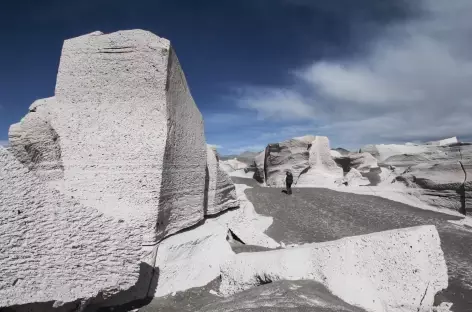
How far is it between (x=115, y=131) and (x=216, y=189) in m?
2.78

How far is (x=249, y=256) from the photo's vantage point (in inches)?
154

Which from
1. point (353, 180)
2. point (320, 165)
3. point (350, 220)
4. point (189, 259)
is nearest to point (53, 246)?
point (189, 259)


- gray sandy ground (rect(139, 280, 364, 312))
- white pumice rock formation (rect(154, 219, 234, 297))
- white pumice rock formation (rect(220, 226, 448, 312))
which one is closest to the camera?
gray sandy ground (rect(139, 280, 364, 312))

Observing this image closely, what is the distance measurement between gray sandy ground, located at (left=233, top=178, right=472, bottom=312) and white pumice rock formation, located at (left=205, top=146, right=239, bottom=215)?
1.23 meters

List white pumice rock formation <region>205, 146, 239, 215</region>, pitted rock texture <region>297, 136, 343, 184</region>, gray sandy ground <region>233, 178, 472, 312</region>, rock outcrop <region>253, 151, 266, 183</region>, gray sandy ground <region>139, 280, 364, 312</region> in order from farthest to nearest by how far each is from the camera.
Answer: rock outcrop <region>253, 151, 266, 183</region>, pitted rock texture <region>297, 136, 343, 184</region>, white pumice rock formation <region>205, 146, 239, 215</region>, gray sandy ground <region>233, 178, 472, 312</region>, gray sandy ground <region>139, 280, 364, 312</region>

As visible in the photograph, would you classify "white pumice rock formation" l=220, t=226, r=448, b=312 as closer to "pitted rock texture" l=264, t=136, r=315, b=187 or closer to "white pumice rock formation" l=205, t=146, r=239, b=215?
"white pumice rock formation" l=205, t=146, r=239, b=215

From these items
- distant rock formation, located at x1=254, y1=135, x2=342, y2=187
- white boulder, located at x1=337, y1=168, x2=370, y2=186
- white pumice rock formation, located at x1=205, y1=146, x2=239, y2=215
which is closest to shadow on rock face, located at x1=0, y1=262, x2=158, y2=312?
white pumice rock formation, located at x1=205, y1=146, x2=239, y2=215

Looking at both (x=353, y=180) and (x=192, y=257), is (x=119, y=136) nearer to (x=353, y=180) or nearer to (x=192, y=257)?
(x=192, y=257)

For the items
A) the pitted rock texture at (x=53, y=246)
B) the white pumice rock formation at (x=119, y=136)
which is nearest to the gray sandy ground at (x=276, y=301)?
the white pumice rock formation at (x=119, y=136)

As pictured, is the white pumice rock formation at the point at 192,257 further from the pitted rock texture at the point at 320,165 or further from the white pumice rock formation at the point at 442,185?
the pitted rock texture at the point at 320,165

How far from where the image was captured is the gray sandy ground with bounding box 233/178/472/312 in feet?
15.0

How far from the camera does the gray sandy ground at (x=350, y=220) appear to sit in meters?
4.56

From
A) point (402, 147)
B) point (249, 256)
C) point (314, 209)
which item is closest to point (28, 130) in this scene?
point (249, 256)

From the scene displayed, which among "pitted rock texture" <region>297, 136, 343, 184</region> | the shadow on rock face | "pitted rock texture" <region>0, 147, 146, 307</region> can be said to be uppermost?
"pitted rock texture" <region>297, 136, 343, 184</region>
